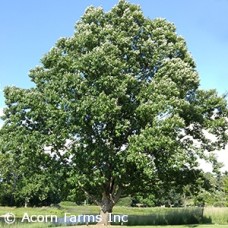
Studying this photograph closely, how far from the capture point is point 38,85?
103ft

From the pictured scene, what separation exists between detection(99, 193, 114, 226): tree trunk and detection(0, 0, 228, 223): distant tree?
9 cm

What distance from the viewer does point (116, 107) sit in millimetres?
25594

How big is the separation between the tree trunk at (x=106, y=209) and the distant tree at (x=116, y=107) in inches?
3.5

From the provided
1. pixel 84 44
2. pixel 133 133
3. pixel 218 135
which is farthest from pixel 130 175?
pixel 84 44

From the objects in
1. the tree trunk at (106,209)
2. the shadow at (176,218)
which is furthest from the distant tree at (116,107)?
the shadow at (176,218)

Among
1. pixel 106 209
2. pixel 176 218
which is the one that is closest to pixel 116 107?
pixel 106 209

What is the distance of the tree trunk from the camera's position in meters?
29.8

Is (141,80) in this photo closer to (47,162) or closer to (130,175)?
(130,175)

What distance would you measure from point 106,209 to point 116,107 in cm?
947

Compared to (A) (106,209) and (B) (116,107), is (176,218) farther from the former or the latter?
(B) (116,107)

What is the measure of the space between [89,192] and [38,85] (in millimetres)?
9625

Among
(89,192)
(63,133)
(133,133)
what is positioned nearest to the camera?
(63,133)

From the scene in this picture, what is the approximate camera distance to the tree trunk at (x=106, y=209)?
97.8 feet

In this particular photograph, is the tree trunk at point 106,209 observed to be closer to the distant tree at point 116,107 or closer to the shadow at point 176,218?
the distant tree at point 116,107
